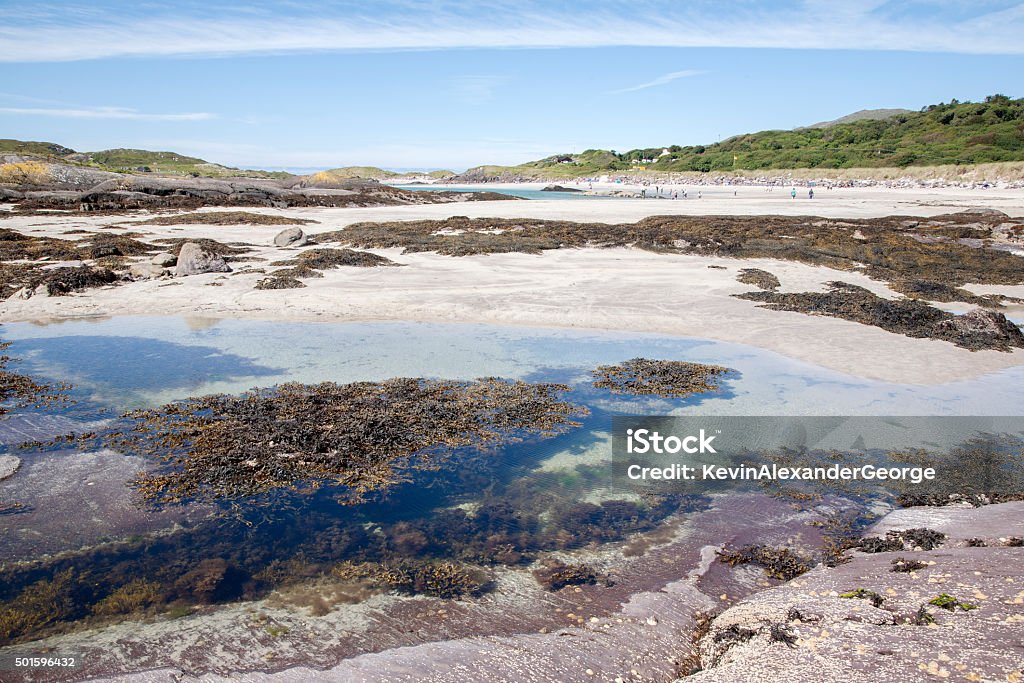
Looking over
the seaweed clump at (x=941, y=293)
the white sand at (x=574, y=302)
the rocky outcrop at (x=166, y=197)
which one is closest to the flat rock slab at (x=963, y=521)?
the white sand at (x=574, y=302)

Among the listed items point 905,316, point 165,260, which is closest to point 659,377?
point 905,316

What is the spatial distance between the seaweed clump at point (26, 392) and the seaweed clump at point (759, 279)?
588 inches

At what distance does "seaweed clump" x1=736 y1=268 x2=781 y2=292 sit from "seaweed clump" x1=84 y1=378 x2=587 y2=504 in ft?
30.7

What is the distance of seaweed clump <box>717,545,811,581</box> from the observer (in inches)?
198

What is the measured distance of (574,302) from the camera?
14422 mm

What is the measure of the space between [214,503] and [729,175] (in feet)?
310

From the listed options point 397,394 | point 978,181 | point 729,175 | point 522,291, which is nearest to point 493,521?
point 397,394

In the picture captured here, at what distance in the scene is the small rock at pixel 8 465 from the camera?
6391mm

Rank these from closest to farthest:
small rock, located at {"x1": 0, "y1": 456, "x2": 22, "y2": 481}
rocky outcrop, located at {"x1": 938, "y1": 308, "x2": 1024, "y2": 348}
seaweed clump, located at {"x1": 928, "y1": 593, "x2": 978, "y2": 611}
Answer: seaweed clump, located at {"x1": 928, "y1": 593, "x2": 978, "y2": 611} → small rock, located at {"x1": 0, "y1": 456, "x2": 22, "y2": 481} → rocky outcrop, located at {"x1": 938, "y1": 308, "x2": 1024, "y2": 348}

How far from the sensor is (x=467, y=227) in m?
28.9

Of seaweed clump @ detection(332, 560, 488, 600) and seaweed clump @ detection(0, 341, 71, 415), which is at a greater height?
seaweed clump @ detection(0, 341, 71, 415)

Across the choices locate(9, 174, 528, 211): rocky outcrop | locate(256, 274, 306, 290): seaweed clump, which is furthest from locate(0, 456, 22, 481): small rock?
locate(9, 174, 528, 211): rocky outcrop

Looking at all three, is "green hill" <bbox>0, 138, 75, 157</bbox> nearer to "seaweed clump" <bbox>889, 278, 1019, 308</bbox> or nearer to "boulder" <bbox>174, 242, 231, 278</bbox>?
"boulder" <bbox>174, 242, 231, 278</bbox>

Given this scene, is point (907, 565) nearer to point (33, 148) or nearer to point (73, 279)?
point (73, 279)
